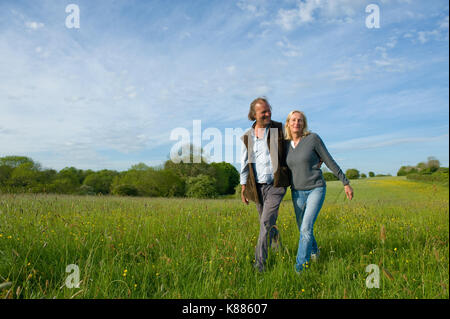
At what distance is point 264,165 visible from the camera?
377 cm

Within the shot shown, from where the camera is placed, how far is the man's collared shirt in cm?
375

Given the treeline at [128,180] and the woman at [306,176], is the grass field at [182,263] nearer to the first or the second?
the woman at [306,176]

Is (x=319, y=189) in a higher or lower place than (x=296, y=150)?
lower

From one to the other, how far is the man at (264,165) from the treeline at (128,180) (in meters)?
5.14

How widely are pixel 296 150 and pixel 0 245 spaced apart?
4106 mm

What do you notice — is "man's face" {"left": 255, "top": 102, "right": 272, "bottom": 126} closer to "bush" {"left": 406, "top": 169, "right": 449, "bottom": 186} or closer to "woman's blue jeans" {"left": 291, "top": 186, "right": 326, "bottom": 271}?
"woman's blue jeans" {"left": 291, "top": 186, "right": 326, "bottom": 271}

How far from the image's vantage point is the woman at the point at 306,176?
338 cm

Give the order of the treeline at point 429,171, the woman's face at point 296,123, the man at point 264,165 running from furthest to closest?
1. the treeline at point 429,171
2. the woman's face at point 296,123
3. the man at point 264,165

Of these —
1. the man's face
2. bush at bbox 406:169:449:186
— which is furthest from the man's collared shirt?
bush at bbox 406:169:449:186

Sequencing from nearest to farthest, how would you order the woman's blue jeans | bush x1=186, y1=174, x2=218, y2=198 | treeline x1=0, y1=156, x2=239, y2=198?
1. the woman's blue jeans
2. treeline x1=0, y1=156, x2=239, y2=198
3. bush x1=186, y1=174, x2=218, y2=198

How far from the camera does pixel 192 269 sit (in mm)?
2953

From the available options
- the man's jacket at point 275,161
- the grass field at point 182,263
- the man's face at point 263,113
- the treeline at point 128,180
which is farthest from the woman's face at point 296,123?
the treeline at point 128,180
